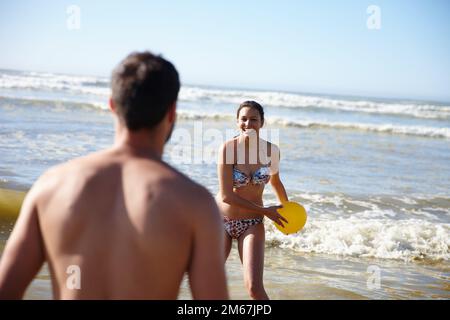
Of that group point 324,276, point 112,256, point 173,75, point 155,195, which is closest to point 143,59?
point 173,75

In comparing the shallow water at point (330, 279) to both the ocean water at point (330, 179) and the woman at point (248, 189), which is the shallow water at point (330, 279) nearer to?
the ocean water at point (330, 179)

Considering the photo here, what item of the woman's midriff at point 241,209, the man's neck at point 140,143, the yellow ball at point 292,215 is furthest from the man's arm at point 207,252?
the yellow ball at point 292,215

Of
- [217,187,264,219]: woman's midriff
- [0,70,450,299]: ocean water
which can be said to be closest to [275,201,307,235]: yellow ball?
[217,187,264,219]: woman's midriff

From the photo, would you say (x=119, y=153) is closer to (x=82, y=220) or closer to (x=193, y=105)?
(x=82, y=220)

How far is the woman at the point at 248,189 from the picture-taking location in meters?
4.66

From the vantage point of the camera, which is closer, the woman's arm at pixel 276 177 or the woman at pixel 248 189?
the woman at pixel 248 189

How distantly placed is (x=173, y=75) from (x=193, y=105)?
102ft

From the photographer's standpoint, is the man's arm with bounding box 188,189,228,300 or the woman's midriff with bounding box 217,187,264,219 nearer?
the man's arm with bounding box 188,189,228,300

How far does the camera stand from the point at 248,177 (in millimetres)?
4984

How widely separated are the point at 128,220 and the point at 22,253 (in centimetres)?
39

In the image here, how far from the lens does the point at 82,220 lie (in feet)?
5.62

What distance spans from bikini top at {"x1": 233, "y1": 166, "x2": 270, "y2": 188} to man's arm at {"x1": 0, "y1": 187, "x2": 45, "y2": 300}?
324 centimetres

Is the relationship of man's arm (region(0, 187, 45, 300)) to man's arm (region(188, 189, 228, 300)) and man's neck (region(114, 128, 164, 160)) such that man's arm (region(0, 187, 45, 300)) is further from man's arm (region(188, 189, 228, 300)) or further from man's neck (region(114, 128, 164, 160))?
man's arm (region(188, 189, 228, 300))

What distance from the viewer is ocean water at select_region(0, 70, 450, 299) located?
7.07m
